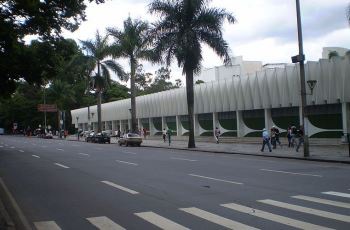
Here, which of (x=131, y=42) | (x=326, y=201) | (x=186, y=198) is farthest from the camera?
(x=131, y=42)

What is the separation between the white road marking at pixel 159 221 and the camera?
883cm

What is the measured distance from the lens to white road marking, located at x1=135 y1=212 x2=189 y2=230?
8.83 meters

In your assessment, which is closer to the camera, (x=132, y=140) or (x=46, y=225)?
(x=46, y=225)

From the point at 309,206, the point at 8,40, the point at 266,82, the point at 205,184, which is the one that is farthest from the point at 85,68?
the point at 309,206

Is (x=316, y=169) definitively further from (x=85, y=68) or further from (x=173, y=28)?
(x=85, y=68)

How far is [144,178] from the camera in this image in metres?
16.8

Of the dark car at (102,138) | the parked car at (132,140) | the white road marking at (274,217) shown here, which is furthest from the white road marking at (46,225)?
the dark car at (102,138)

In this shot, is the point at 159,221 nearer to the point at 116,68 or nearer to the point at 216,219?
the point at 216,219

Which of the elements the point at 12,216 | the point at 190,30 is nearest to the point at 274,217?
the point at 12,216

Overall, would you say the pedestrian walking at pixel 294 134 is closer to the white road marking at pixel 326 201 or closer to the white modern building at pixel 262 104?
the white modern building at pixel 262 104

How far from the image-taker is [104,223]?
930 cm

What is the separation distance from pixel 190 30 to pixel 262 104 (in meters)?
8.45

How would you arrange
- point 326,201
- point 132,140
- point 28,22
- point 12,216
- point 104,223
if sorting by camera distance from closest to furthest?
point 104,223, point 12,216, point 326,201, point 28,22, point 132,140

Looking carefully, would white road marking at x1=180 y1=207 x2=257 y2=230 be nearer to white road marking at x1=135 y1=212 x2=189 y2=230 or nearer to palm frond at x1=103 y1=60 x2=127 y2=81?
white road marking at x1=135 y1=212 x2=189 y2=230
